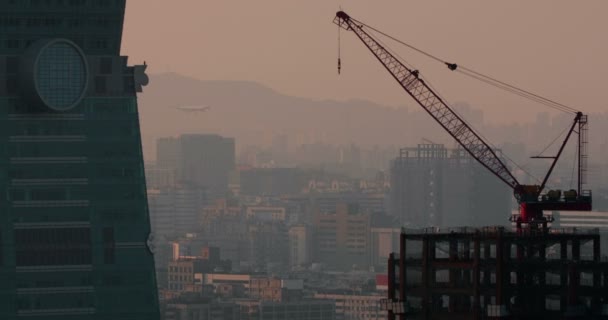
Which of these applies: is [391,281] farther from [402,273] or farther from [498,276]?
[498,276]

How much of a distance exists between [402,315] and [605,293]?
12.5 m

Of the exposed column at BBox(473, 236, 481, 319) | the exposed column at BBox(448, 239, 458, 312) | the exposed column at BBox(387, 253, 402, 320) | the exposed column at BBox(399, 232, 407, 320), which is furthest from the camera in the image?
the exposed column at BBox(387, 253, 402, 320)

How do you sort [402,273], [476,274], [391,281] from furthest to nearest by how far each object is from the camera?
[391,281] < [402,273] < [476,274]

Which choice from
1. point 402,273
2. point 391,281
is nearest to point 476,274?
point 402,273

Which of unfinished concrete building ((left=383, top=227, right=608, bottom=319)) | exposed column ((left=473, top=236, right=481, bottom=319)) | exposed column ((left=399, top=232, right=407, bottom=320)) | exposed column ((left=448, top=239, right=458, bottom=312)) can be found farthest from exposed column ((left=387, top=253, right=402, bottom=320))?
exposed column ((left=473, top=236, right=481, bottom=319))

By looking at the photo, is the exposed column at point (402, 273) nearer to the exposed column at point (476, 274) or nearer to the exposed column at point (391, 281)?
the exposed column at point (391, 281)

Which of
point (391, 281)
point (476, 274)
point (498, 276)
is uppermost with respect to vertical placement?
point (476, 274)

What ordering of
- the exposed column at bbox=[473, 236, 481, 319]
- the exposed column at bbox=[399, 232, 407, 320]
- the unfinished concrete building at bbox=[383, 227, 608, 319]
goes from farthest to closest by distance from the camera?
the exposed column at bbox=[399, 232, 407, 320]
the exposed column at bbox=[473, 236, 481, 319]
the unfinished concrete building at bbox=[383, 227, 608, 319]

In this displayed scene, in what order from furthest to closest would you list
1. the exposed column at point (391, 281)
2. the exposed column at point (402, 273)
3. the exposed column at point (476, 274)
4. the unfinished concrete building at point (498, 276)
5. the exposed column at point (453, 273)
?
1. the exposed column at point (391, 281)
2. the exposed column at point (402, 273)
3. the exposed column at point (453, 273)
4. the exposed column at point (476, 274)
5. the unfinished concrete building at point (498, 276)

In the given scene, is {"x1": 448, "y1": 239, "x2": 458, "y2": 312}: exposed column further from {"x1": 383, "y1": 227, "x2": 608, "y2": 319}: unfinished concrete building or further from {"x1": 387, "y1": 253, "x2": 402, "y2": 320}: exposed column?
{"x1": 387, "y1": 253, "x2": 402, "y2": 320}: exposed column

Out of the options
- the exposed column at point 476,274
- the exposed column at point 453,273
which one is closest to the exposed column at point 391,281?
the exposed column at point 453,273

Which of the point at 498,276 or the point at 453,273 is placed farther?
the point at 453,273

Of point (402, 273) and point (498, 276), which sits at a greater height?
point (402, 273)

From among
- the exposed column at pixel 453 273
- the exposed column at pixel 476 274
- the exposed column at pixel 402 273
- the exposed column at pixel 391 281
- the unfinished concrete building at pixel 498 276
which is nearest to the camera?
the unfinished concrete building at pixel 498 276
